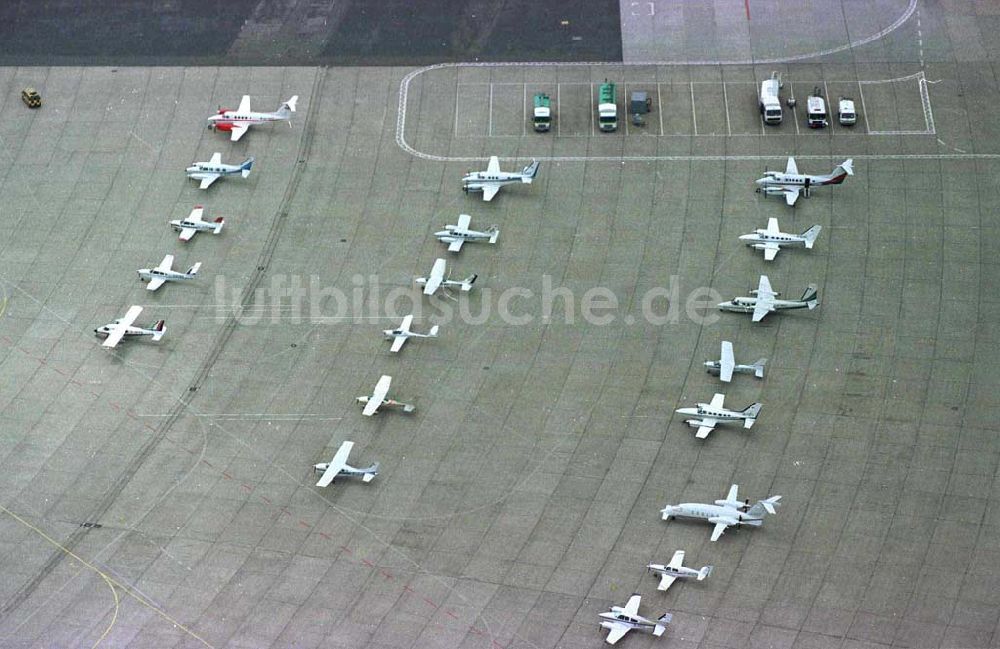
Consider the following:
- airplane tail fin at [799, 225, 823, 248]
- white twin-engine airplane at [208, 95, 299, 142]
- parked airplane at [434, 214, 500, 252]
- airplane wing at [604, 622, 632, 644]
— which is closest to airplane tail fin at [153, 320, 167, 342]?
white twin-engine airplane at [208, 95, 299, 142]

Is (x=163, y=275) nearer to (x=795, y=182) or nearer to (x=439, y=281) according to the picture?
(x=439, y=281)

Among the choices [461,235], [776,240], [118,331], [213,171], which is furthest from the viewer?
[213,171]

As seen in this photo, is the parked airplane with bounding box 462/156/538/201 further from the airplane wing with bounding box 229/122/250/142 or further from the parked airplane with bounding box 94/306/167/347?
the parked airplane with bounding box 94/306/167/347

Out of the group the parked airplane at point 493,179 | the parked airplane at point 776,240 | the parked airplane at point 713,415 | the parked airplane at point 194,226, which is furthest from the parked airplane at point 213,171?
the parked airplane at point 713,415

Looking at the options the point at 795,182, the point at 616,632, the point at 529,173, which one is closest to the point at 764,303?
the point at 795,182

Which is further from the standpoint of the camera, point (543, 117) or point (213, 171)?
point (543, 117)

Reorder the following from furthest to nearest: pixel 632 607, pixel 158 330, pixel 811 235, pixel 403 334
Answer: pixel 811 235
pixel 158 330
pixel 403 334
pixel 632 607

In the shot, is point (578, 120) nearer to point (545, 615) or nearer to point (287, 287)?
point (287, 287)
